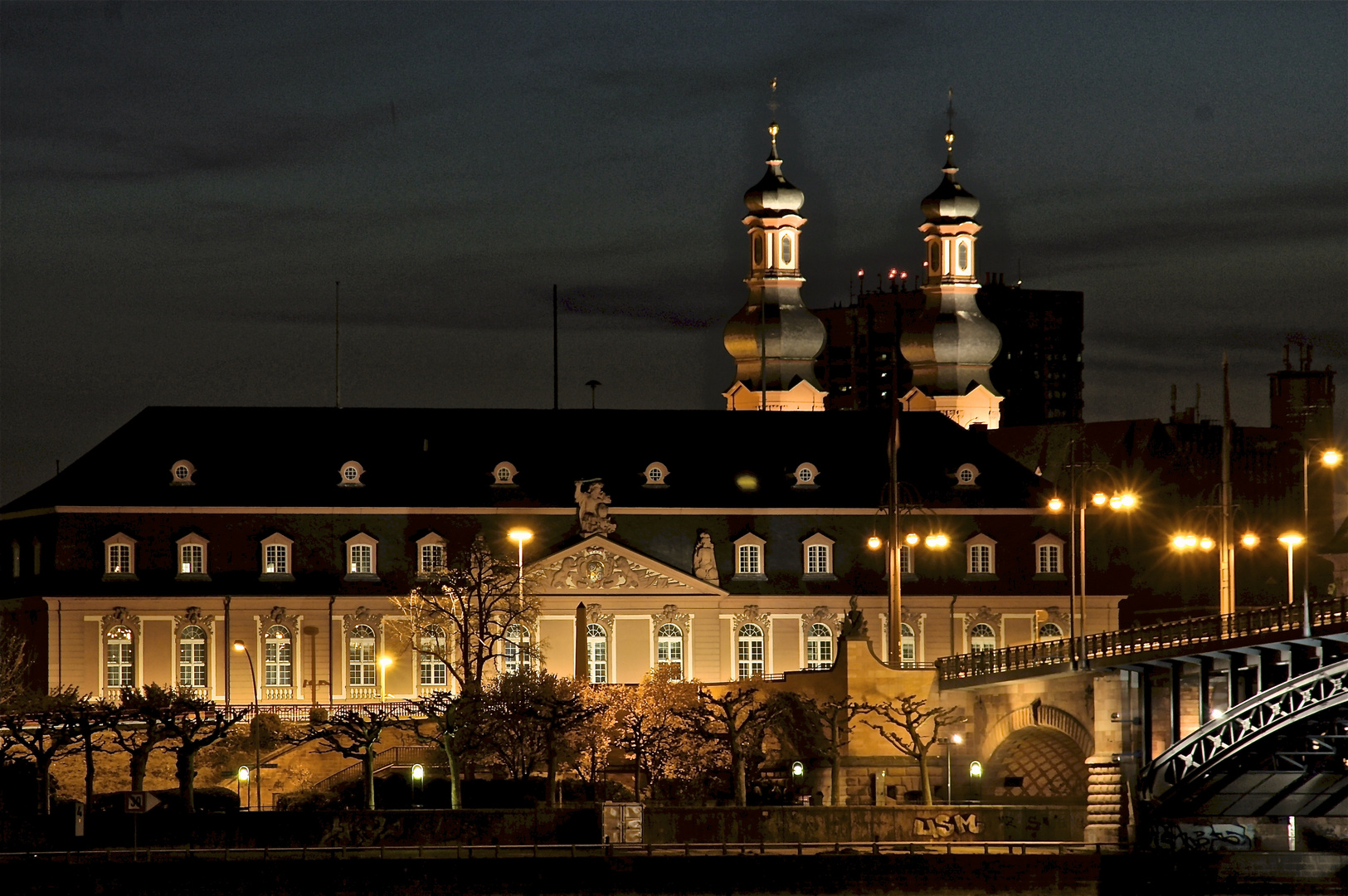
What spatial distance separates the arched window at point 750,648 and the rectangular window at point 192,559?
20897 mm

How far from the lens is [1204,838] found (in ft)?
272

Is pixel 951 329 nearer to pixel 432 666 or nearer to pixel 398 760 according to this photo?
pixel 432 666

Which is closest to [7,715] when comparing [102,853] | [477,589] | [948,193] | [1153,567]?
[477,589]

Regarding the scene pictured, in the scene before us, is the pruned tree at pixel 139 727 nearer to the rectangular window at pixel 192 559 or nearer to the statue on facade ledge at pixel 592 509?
the rectangular window at pixel 192 559

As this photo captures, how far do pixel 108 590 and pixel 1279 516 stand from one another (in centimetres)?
6871

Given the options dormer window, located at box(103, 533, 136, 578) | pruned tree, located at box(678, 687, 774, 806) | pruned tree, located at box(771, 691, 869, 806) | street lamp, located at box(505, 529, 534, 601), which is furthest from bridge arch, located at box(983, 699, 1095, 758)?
dormer window, located at box(103, 533, 136, 578)

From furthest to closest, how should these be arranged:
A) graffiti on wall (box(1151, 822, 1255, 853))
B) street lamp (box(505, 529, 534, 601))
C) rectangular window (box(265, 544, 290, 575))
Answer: rectangular window (box(265, 544, 290, 575)) → street lamp (box(505, 529, 534, 601)) → graffiti on wall (box(1151, 822, 1255, 853))

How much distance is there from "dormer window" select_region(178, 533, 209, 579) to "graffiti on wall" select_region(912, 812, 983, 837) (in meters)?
47.2

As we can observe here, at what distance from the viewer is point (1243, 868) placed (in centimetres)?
8069

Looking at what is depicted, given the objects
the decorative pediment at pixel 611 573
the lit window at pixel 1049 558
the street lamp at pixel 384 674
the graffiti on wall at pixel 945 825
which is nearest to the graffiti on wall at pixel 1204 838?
the graffiti on wall at pixel 945 825

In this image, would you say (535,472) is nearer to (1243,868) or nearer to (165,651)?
(165,651)

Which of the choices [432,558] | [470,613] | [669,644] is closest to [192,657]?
[432,558]

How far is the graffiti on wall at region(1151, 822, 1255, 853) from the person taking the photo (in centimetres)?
8225

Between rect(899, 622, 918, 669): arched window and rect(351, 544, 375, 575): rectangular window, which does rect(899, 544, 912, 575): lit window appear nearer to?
rect(899, 622, 918, 669): arched window
